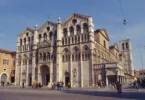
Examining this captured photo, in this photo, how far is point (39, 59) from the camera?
1900 inches

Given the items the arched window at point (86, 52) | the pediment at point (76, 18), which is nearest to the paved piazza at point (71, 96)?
the arched window at point (86, 52)

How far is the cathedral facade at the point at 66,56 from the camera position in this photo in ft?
135

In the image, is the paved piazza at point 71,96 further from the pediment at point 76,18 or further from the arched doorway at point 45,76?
the pediment at point 76,18

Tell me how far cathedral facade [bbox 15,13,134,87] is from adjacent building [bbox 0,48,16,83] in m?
5.46

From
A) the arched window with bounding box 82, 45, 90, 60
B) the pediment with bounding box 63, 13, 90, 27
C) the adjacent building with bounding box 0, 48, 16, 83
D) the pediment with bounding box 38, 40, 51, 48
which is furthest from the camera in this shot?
the adjacent building with bounding box 0, 48, 16, 83

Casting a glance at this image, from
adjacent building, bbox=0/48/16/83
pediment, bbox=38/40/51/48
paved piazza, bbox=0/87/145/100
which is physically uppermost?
pediment, bbox=38/40/51/48

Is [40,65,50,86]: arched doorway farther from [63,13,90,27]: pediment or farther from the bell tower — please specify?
the bell tower

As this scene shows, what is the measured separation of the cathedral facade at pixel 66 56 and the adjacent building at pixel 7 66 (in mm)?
5457

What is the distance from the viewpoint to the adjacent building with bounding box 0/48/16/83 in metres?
55.6

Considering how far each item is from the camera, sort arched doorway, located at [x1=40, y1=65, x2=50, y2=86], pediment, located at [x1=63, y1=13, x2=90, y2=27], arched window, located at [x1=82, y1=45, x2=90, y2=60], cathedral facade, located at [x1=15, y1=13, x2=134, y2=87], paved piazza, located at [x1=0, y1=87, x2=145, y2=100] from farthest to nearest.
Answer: arched doorway, located at [x1=40, y1=65, x2=50, y2=86]
pediment, located at [x1=63, y1=13, x2=90, y2=27]
arched window, located at [x1=82, y1=45, x2=90, y2=60]
cathedral facade, located at [x1=15, y1=13, x2=134, y2=87]
paved piazza, located at [x1=0, y1=87, x2=145, y2=100]

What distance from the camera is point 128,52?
97312 mm

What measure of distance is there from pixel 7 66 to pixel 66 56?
77.3ft

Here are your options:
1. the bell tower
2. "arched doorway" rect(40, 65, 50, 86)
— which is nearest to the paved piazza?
"arched doorway" rect(40, 65, 50, 86)

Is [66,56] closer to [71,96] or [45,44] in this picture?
[45,44]
